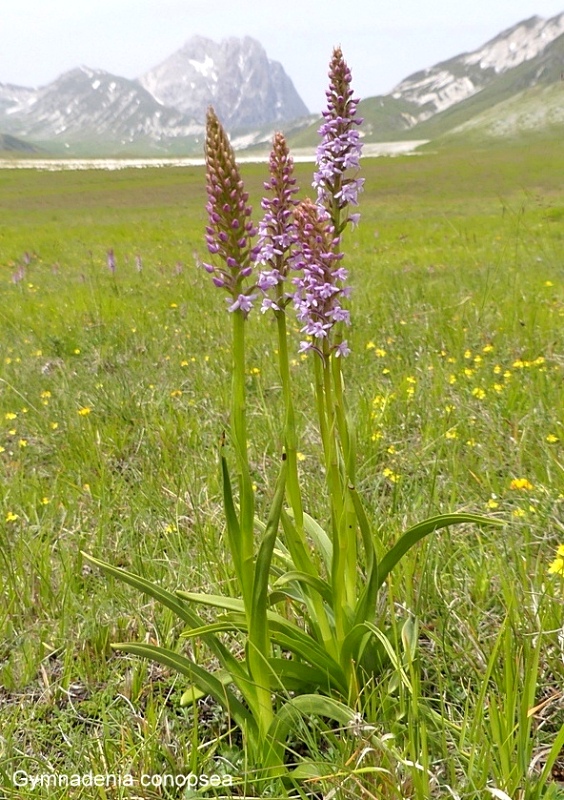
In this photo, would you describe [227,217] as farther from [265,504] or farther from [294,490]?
[265,504]

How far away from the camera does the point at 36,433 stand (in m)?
4.74

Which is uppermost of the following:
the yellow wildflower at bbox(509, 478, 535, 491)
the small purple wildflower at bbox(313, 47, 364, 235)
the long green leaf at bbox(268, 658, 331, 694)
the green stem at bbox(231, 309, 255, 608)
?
the small purple wildflower at bbox(313, 47, 364, 235)

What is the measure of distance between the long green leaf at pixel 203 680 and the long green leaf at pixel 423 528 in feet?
2.01

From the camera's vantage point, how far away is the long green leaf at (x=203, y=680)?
5.96ft

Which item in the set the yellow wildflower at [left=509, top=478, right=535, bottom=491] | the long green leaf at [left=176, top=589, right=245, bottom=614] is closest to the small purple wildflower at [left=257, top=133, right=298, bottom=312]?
the long green leaf at [left=176, top=589, right=245, bottom=614]

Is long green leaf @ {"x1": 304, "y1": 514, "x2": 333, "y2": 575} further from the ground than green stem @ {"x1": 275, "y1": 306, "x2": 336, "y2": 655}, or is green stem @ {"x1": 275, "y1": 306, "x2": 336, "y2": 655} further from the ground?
green stem @ {"x1": 275, "y1": 306, "x2": 336, "y2": 655}

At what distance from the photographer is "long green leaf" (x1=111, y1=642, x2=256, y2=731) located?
182cm

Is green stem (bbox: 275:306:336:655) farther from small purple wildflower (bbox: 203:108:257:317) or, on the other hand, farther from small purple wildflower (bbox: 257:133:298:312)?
small purple wildflower (bbox: 203:108:257:317)

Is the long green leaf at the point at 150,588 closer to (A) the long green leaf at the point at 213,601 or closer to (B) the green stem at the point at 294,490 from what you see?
(A) the long green leaf at the point at 213,601

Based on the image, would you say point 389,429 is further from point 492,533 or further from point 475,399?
point 492,533

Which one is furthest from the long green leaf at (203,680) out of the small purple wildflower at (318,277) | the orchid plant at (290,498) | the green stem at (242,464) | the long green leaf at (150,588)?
the small purple wildflower at (318,277)

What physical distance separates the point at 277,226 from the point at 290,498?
2.84 ft

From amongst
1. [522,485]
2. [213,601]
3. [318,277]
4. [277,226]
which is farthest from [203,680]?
[522,485]

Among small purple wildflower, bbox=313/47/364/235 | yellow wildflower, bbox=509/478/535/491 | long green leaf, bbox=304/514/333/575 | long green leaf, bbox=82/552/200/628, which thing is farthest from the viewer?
yellow wildflower, bbox=509/478/535/491
